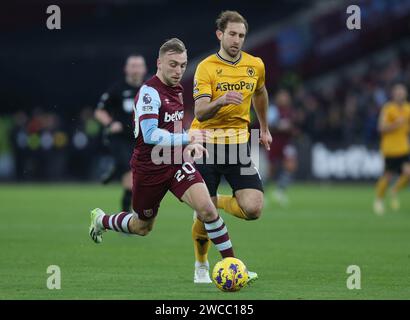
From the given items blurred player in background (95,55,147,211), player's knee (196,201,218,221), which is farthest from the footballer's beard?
blurred player in background (95,55,147,211)

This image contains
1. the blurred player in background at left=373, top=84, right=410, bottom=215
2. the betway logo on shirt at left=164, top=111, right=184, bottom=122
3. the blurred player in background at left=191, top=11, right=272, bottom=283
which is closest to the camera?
the betway logo on shirt at left=164, top=111, right=184, bottom=122

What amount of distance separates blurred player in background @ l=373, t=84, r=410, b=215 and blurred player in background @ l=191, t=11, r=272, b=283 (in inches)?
A: 353

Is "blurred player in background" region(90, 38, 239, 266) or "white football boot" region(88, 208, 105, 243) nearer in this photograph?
"blurred player in background" region(90, 38, 239, 266)

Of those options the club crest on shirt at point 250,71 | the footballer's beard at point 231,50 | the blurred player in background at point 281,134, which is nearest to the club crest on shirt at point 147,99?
the footballer's beard at point 231,50

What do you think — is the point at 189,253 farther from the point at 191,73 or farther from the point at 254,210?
the point at 191,73

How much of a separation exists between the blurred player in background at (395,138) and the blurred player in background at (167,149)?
979 cm

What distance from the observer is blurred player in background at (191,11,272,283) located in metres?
9.95

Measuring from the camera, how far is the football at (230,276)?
9062mm

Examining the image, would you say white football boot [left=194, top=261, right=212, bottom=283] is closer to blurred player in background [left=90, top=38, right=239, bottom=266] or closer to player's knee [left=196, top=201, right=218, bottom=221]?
blurred player in background [left=90, top=38, right=239, bottom=266]

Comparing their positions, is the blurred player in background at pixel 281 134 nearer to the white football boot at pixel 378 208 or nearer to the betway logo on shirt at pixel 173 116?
the white football boot at pixel 378 208

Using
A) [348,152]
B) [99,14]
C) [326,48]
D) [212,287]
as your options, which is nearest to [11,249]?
[212,287]

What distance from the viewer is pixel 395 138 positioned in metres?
19.5

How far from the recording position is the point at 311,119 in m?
28.4

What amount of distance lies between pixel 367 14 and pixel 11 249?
19.9 metres
